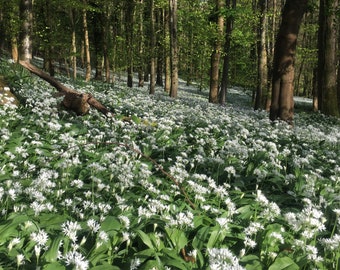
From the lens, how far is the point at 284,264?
343 centimetres

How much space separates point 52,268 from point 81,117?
766 centimetres

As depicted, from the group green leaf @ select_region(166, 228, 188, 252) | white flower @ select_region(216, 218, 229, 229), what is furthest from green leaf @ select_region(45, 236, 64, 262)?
white flower @ select_region(216, 218, 229, 229)

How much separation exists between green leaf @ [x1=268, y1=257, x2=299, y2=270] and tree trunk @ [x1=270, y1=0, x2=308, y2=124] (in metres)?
10.0

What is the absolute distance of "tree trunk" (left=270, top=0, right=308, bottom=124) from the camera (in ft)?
41.3

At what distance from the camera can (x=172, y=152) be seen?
7.73 m

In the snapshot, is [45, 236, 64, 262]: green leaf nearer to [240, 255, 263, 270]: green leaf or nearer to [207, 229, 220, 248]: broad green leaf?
[207, 229, 220, 248]: broad green leaf

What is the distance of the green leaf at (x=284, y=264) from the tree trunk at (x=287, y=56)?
10025 mm

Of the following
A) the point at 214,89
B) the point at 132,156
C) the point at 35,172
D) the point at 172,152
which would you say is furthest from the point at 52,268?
the point at 214,89

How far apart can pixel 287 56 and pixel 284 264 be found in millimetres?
10601

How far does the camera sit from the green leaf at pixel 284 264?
3361mm

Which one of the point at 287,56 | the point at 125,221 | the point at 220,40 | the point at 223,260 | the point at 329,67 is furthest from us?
the point at 220,40

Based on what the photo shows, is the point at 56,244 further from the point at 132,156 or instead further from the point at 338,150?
the point at 338,150

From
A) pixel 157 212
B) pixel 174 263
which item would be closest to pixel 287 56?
pixel 157 212

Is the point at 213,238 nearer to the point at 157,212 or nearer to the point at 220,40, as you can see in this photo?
the point at 157,212
